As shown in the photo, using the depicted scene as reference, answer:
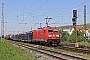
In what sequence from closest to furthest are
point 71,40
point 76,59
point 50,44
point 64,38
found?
point 76,59 → point 50,44 → point 71,40 → point 64,38

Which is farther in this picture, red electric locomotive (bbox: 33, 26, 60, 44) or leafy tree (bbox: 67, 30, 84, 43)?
leafy tree (bbox: 67, 30, 84, 43)

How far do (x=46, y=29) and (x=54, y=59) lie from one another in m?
19.3

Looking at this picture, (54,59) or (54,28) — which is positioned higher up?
(54,28)

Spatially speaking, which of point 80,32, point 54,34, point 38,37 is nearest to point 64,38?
point 80,32

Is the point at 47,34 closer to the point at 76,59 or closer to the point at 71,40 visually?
the point at 76,59

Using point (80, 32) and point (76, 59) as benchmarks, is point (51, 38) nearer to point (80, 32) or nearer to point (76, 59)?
point (76, 59)

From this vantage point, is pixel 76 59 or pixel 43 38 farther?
pixel 43 38

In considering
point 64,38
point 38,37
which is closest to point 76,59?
point 38,37

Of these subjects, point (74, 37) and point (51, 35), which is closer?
point (51, 35)

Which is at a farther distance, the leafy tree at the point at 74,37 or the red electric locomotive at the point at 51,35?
the leafy tree at the point at 74,37

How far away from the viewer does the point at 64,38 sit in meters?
77.6

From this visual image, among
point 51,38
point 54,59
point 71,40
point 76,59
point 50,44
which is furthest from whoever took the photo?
point 71,40

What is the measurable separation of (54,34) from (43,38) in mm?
2474

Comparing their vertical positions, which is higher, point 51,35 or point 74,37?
point 51,35
